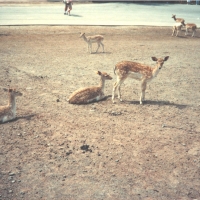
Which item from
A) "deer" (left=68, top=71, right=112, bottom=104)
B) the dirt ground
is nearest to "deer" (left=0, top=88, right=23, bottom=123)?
the dirt ground

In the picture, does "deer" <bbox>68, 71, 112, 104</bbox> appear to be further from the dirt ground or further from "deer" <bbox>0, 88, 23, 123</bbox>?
"deer" <bbox>0, 88, 23, 123</bbox>

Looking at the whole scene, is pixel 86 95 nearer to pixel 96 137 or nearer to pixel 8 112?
pixel 96 137

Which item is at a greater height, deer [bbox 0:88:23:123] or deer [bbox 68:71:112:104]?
deer [bbox 68:71:112:104]

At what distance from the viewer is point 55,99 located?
9.66m

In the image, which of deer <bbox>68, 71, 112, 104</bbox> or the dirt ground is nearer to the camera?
the dirt ground

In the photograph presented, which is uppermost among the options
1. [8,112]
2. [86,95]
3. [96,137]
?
[86,95]

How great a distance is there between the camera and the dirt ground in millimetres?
5941

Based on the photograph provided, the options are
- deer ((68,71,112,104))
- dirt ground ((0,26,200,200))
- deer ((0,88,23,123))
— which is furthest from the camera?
deer ((68,71,112,104))

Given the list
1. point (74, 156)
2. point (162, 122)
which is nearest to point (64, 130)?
point (74, 156)

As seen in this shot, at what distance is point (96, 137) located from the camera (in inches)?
298

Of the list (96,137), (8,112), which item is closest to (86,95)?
(96,137)

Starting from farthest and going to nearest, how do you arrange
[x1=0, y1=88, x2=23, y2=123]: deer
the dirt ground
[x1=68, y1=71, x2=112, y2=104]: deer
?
[x1=68, y1=71, x2=112, y2=104]: deer
[x1=0, y1=88, x2=23, y2=123]: deer
the dirt ground

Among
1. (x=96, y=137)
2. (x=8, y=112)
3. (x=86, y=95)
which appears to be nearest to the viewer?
(x=96, y=137)

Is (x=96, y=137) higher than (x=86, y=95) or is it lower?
lower
